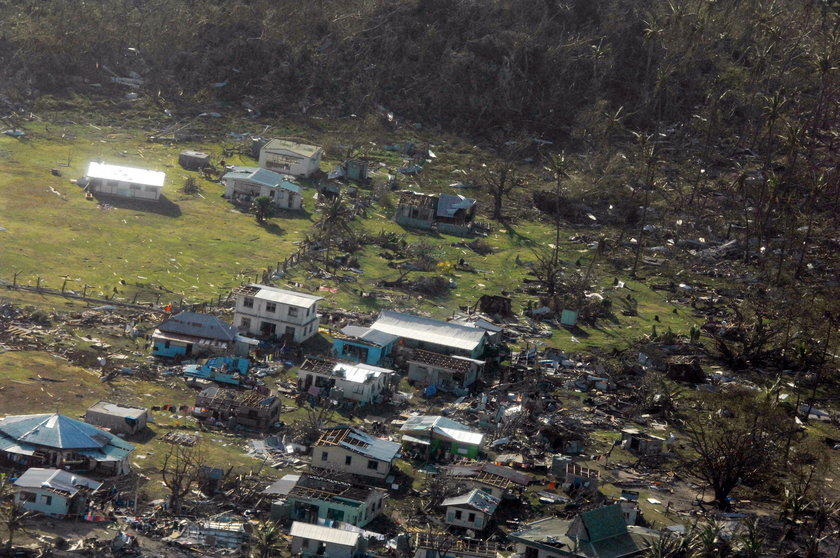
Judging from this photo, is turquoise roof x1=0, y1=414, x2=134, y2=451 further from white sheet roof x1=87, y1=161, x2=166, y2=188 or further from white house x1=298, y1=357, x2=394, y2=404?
white sheet roof x1=87, y1=161, x2=166, y2=188

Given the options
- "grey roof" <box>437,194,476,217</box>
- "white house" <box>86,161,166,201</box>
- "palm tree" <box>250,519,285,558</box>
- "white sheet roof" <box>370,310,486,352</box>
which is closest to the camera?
"palm tree" <box>250,519,285,558</box>

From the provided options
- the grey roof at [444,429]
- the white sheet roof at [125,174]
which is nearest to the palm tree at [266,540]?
the grey roof at [444,429]

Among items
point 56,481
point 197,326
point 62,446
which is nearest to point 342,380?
point 197,326

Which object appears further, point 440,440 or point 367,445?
point 440,440

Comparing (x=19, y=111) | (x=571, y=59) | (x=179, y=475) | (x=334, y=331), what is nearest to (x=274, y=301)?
(x=334, y=331)

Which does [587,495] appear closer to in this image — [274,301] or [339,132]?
[274,301]

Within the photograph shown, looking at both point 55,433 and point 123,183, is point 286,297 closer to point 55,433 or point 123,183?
point 55,433

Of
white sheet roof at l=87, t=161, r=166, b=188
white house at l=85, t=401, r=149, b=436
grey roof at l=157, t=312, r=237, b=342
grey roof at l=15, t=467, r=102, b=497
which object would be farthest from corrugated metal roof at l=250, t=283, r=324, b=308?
white sheet roof at l=87, t=161, r=166, b=188

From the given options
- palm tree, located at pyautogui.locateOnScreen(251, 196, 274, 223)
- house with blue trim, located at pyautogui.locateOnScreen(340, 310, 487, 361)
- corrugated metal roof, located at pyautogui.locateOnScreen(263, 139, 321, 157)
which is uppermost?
corrugated metal roof, located at pyautogui.locateOnScreen(263, 139, 321, 157)
